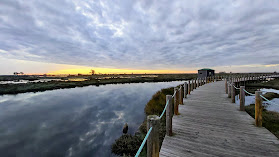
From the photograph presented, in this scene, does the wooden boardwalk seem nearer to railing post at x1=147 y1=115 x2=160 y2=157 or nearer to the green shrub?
railing post at x1=147 y1=115 x2=160 y2=157

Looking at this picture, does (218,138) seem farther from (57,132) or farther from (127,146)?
(57,132)

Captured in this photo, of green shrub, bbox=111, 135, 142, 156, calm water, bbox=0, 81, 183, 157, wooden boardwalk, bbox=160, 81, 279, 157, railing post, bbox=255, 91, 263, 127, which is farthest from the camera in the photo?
calm water, bbox=0, 81, 183, 157

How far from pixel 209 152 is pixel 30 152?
939 centimetres

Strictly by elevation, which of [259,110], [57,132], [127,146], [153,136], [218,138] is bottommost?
[57,132]

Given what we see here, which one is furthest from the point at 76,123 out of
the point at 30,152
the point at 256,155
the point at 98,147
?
the point at 256,155

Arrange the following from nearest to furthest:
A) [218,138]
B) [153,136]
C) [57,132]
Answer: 1. [153,136]
2. [218,138]
3. [57,132]

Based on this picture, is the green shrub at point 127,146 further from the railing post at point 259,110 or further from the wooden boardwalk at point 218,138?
the railing post at point 259,110

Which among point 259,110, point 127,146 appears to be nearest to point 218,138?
point 259,110

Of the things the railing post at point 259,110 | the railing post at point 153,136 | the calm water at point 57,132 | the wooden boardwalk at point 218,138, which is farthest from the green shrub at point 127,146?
the railing post at point 259,110

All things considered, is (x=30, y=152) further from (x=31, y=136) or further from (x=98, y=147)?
(x=98, y=147)

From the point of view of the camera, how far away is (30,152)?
21.1ft

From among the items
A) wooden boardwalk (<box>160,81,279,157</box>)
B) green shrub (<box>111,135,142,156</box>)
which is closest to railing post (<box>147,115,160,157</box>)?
wooden boardwalk (<box>160,81,279,157</box>)

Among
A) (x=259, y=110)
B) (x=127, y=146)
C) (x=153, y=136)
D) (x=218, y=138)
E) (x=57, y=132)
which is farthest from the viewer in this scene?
(x=57, y=132)

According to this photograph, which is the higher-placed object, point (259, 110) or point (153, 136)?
point (153, 136)
